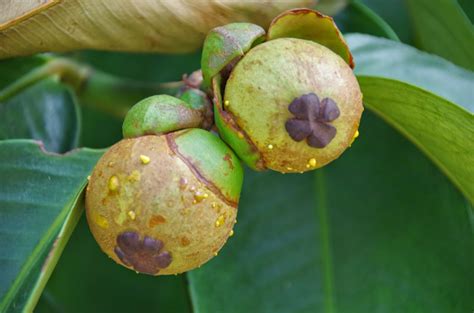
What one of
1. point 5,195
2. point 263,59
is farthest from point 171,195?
point 5,195

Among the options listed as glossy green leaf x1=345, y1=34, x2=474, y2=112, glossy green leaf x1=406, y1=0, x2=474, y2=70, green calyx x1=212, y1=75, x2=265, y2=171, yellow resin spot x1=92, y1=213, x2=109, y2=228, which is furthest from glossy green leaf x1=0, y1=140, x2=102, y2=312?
glossy green leaf x1=406, y1=0, x2=474, y2=70

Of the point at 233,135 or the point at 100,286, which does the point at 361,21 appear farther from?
the point at 100,286

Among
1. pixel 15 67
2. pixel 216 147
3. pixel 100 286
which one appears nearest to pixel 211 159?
pixel 216 147

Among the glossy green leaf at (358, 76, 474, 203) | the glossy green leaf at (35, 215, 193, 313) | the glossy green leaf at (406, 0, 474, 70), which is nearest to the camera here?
the glossy green leaf at (358, 76, 474, 203)

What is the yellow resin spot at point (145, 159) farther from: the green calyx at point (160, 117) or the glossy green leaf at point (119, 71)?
the glossy green leaf at point (119, 71)

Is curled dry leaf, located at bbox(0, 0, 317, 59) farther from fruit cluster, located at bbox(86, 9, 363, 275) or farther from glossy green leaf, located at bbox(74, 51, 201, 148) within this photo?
glossy green leaf, located at bbox(74, 51, 201, 148)

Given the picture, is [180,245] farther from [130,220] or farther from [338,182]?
[338,182]
